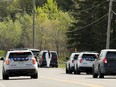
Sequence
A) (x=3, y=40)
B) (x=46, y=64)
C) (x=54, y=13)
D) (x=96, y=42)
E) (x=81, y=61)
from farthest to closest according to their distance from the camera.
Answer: (x=3, y=40), (x=54, y=13), (x=96, y=42), (x=46, y=64), (x=81, y=61)

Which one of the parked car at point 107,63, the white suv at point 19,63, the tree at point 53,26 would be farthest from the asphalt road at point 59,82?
the tree at point 53,26

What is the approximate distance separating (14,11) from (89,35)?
58.7 m

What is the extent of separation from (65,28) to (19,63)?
59901 mm

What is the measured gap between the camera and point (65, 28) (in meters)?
91.6

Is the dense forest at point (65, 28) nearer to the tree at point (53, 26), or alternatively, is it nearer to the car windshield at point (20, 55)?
the tree at point (53, 26)

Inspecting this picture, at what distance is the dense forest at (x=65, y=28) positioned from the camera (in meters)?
79.2

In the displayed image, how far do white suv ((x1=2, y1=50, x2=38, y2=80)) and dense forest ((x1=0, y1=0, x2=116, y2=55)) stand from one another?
38200 millimetres

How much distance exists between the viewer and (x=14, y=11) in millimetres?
136625

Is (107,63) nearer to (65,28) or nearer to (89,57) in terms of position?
(89,57)

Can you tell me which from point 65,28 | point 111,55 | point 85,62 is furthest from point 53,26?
point 111,55

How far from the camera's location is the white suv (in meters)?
31.7

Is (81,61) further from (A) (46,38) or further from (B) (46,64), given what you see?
(A) (46,38)

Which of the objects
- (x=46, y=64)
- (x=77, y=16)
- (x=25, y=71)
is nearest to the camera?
(x=25, y=71)

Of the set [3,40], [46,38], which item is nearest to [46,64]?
[46,38]
